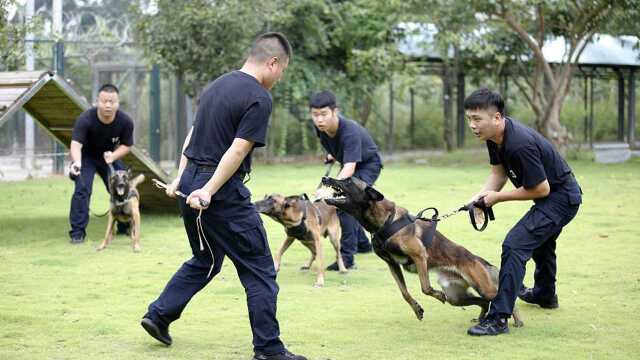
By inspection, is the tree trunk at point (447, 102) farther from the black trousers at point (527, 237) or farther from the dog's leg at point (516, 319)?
the dog's leg at point (516, 319)

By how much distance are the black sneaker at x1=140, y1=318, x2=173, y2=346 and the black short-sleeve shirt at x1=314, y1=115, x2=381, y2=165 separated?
11.6ft

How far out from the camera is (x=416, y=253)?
23.0 ft

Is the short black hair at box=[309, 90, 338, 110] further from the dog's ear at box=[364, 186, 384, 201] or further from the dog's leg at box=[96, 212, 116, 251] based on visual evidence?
the dog's leg at box=[96, 212, 116, 251]

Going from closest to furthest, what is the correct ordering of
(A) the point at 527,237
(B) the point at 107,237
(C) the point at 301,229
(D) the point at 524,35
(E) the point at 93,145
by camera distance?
(A) the point at 527,237
(C) the point at 301,229
(B) the point at 107,237
(E) the point at 93,145
(D) the point at 524,35

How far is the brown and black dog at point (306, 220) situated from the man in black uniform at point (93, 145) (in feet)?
11.1

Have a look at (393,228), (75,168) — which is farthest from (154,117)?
(393,228)

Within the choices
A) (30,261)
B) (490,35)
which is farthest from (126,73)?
(30,261)

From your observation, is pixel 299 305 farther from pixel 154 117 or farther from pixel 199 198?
pixel 154 117

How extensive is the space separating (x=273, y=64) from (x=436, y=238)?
6.86ft

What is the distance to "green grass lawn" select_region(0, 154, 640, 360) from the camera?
6461 mm

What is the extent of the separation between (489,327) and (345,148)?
10.5ft

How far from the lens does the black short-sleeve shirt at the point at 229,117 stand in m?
5.75

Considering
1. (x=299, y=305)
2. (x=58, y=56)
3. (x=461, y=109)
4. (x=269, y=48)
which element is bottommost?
(x=299, y=305)

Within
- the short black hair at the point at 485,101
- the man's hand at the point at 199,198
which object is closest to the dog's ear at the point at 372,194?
the short black hair at the point at 485,101
